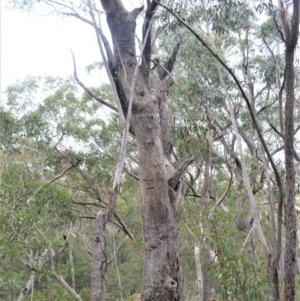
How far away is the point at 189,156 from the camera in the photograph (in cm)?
831

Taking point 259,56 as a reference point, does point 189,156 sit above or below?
below

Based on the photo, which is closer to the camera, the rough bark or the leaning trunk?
the leaning trunk

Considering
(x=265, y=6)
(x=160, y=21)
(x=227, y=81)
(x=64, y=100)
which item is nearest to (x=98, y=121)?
(x=64, y=100)

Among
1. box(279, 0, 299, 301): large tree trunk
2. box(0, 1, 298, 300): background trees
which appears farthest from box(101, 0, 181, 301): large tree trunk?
box(279, 0, 299, 301): large tree trunk

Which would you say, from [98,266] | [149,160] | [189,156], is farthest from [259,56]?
[98,266]

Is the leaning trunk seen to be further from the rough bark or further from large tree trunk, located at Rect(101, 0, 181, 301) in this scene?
the rough bark

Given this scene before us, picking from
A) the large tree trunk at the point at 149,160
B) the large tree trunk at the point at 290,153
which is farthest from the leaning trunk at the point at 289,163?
the large tree trunk at the point at 149,160

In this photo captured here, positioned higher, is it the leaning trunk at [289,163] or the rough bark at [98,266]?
the leaning trunk at [289,163]

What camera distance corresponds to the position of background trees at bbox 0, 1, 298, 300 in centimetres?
395

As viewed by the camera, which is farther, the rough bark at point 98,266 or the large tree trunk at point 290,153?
the rough bark at point 98,266

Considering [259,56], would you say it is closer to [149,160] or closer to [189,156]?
[189,156]

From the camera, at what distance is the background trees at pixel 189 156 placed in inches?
156

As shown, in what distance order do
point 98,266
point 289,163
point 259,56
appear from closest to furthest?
point 289,163 < point 98,266 < point 259,56

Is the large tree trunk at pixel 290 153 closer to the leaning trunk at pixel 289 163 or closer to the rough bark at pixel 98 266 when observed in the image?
the leaning trunk at pixel 289 163
